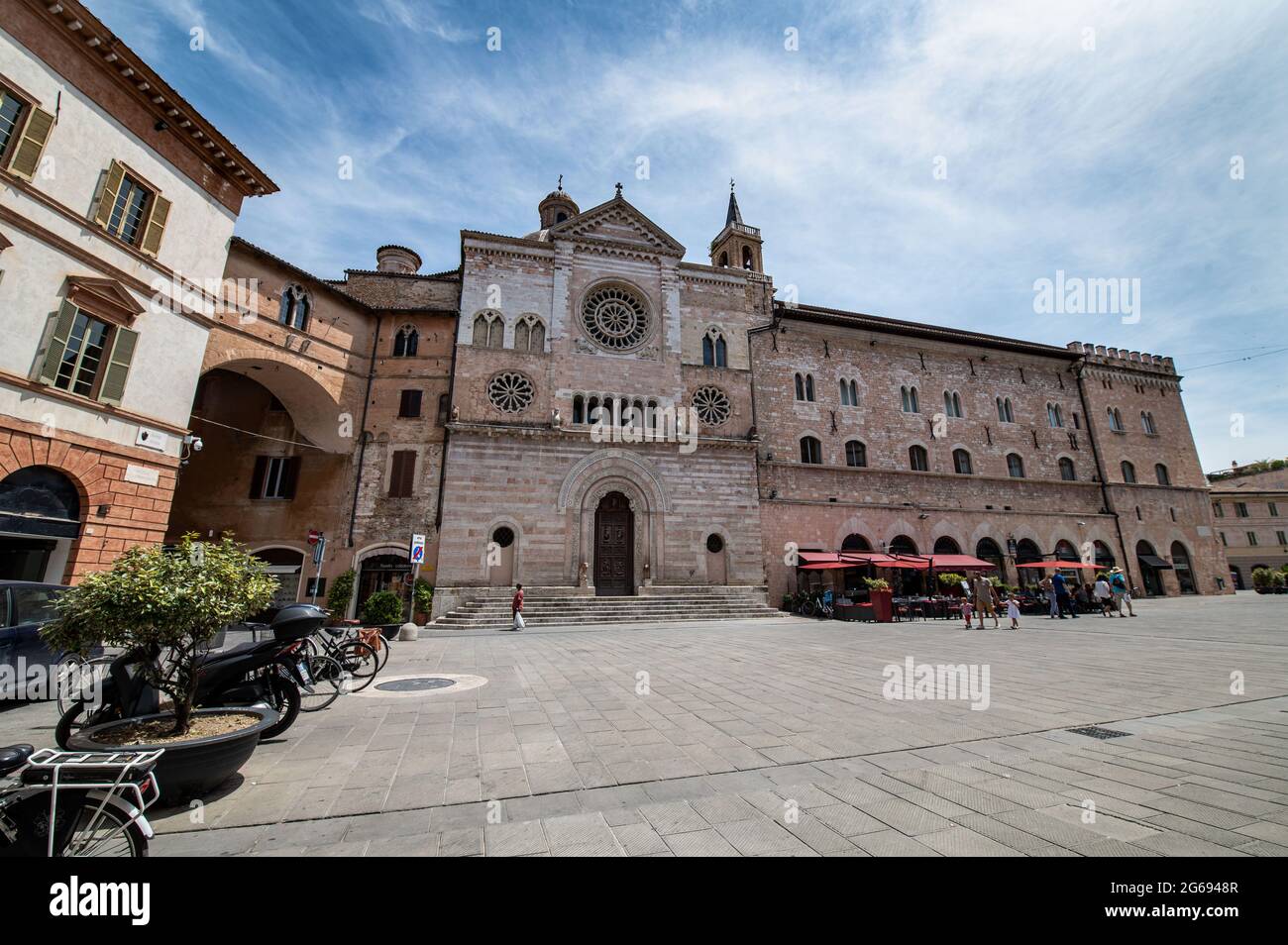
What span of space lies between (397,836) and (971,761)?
4.43 m

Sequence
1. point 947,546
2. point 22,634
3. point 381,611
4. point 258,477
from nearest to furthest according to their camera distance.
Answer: point 22,634 < point 381,611 < point 258,477 < point 947,546

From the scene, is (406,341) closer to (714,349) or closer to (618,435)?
(618,435)

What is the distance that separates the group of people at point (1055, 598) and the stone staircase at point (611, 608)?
22.4 feet

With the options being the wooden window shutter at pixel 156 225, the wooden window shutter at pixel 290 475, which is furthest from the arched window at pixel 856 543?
the wooden window shutter at pixel 156 225

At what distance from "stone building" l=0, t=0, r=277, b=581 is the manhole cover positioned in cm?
860

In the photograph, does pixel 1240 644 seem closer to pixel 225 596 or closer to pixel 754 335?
pixel 225 596

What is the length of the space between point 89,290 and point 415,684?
1176 cm

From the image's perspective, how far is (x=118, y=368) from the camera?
1180 cm

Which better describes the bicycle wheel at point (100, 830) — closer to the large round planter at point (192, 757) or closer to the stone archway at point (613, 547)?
the large round planter at point (192, 757)

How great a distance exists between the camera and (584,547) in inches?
795

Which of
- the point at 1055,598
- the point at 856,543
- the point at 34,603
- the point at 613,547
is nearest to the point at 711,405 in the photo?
the point at 613,547

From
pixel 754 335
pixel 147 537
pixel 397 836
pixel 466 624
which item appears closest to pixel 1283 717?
pixel 397 836

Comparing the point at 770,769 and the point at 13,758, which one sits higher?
the point at 13,758

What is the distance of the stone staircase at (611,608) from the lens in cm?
1736
